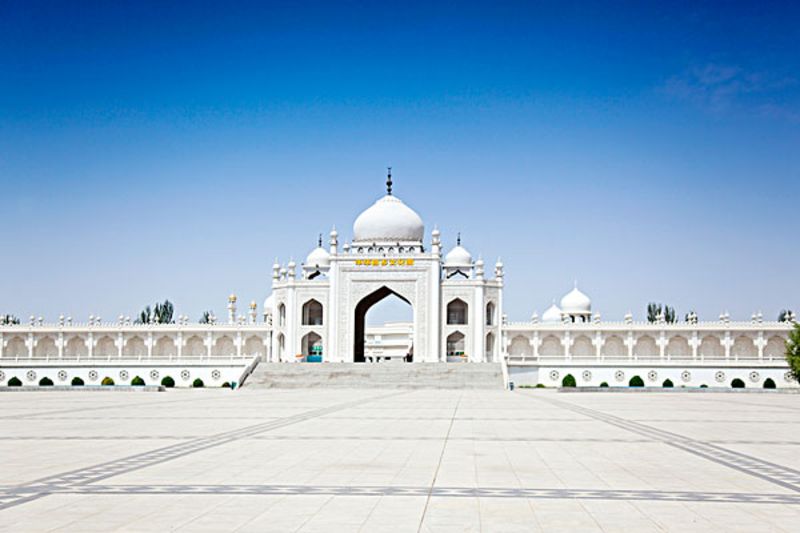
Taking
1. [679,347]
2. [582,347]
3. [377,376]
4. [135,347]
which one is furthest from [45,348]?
[679,347]

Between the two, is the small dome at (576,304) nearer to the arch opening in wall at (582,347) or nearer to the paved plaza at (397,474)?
the arch opening in wall at (582,347)

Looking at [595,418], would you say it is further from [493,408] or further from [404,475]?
[404,475]

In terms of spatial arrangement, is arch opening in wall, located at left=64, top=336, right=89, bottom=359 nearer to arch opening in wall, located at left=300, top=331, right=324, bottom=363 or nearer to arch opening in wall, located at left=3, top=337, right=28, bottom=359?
arch opening in wall, located at left=3, top=337, right=28, bottom=359

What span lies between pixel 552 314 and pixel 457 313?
14.5 meters

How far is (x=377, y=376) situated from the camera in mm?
41656

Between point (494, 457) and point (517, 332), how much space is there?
38.9 m

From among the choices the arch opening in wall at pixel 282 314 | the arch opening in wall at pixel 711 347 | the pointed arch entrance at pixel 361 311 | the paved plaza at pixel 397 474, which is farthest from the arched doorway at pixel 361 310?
the paved plaza at pixel 397 474

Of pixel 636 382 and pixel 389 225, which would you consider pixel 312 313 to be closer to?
pixel 389 225

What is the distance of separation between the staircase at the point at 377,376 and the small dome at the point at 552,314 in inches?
833

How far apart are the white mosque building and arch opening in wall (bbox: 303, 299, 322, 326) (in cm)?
8

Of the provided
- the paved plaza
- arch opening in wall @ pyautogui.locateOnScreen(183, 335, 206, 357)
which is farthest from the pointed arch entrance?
the paved plaza

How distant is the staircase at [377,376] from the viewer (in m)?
40.5

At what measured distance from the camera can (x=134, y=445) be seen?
13133 millimetres

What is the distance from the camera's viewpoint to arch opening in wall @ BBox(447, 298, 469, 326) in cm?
5059
